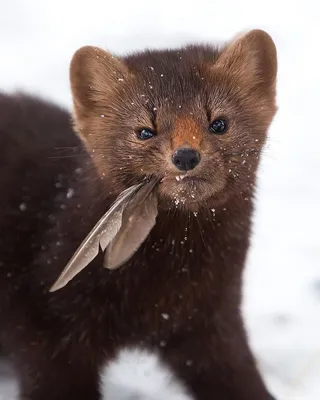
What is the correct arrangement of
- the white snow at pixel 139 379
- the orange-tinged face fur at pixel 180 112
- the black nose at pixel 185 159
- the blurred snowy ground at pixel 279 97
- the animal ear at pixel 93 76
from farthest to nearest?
the blurred snowy ground at pixel 279 97 < the white snow at pixel 139 379 < the animal ear at pixel 93 76 < the orange-tinged face fur at pixel 180 112 < the black nose at pixel 185 159

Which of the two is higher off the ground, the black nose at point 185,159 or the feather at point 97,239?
the black nose at point 185,159

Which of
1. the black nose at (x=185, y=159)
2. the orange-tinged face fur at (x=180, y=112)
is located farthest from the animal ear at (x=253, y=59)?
the black nose at (x=185, y=159)

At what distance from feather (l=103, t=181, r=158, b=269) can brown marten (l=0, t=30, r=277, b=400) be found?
0.16 feet

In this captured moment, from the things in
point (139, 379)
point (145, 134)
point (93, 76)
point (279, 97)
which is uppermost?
point (93, 76)

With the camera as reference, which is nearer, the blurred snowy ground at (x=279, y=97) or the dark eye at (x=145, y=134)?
the dark eye at (x=145, y=134)

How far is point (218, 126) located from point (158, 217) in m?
0.41

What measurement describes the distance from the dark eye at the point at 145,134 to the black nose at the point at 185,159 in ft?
0.70

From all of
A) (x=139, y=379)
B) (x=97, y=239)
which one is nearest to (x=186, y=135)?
(x=97, y=239)

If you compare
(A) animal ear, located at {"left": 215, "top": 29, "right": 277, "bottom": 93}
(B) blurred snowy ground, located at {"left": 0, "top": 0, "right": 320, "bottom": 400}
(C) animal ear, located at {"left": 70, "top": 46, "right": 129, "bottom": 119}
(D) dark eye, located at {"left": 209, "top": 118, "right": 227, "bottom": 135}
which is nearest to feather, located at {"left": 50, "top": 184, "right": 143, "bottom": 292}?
(D) dark eye, located at {"left": 209, "top": 118, "right": 227, "bottom": 135}

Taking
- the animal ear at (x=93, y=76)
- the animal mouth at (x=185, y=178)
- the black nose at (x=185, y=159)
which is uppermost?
the animal ear at (x=93, y=76)

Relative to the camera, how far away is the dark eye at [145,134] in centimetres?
355

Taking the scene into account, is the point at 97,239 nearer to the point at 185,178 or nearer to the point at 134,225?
the point at 134,225

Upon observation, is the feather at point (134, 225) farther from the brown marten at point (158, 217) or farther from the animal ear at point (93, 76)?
the animal ear at point (93, 76)

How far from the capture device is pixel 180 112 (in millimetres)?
3490
